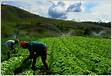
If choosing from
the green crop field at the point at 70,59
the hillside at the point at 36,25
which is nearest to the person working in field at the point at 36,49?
the green crop field at the point at 70,59

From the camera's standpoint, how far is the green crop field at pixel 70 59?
14.5 metres

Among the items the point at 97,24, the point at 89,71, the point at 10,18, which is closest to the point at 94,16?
the point at 97,24

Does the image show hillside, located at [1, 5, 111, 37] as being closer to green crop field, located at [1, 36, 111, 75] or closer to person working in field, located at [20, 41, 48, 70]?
green crop field, located at [1, 36, 111, 75]

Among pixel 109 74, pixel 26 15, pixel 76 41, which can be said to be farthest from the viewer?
pixel 76 41

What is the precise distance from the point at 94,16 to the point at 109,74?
273 centimetres

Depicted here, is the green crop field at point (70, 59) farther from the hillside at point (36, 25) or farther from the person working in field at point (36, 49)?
the hillside at point (36, 25)

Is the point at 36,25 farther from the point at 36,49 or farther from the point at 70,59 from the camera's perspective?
the point at 70,59

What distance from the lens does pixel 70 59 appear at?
1530 centimetres

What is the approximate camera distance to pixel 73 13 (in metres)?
14.9

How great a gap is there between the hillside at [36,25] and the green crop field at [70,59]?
14.6 inches

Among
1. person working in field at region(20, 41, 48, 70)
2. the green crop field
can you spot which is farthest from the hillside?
person working in field at region(20, 41, 48, 70)

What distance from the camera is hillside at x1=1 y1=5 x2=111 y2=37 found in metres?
15.1

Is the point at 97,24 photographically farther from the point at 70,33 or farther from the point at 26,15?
the point at 26,15

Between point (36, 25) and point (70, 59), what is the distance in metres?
2.22
